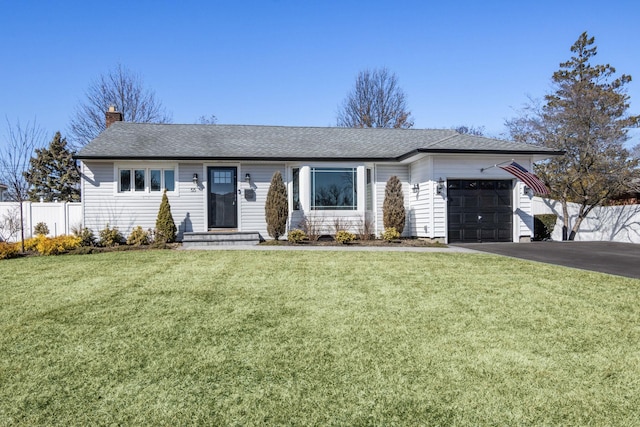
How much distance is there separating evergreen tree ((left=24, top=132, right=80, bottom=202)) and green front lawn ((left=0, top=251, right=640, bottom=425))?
2107cm

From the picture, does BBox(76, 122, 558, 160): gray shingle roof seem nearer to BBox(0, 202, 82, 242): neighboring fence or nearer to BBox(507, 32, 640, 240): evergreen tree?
BBox(0, 202, 82, 242): neighboring fence

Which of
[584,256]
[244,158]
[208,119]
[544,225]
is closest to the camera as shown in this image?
[584,256]

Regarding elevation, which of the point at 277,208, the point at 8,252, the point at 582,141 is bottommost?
the point at 8,252

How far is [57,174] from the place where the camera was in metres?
25.2

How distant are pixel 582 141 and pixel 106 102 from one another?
87.1 ft

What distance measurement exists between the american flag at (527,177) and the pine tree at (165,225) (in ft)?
34.1

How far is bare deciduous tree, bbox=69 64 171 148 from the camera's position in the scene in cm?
2516

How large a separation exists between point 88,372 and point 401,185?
1143 centimetres

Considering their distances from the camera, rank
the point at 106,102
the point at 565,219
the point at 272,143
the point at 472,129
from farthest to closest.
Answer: the point at 472,129, the point at 106,102, the point at 565,219, the point at 272,143

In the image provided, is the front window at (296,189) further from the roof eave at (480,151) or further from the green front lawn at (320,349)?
the green front lawn at (320,349)

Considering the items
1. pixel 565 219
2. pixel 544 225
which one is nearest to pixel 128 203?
pixel 544 225

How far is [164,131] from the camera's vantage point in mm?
14969

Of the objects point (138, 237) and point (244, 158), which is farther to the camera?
point (244, 158)

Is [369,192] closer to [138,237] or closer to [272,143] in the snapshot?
[272,143]
